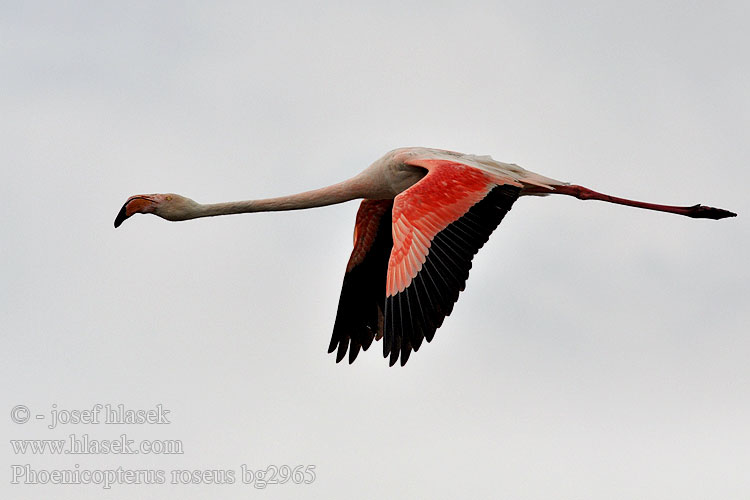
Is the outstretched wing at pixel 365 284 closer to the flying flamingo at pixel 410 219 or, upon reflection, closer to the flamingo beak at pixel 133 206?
the flying flamingo at pixel 410 219

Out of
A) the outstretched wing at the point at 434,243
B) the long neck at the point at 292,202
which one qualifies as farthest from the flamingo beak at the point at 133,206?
the outstretched wing at the point at 434,243

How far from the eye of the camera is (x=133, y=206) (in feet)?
58.1

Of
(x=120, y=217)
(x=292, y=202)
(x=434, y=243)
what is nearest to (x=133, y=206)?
(x=120, y=217)

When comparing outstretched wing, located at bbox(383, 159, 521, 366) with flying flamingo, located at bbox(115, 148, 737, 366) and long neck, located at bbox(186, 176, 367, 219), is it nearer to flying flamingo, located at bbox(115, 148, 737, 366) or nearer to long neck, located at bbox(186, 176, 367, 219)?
flying flamingo, located at bbox(115, 148, 737, 366)

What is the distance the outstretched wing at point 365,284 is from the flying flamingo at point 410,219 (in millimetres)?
13

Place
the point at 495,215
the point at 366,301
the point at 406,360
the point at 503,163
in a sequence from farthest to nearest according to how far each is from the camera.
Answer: the point at 366,301, the point at 503,163, the point at 495,215, the point at 406,360

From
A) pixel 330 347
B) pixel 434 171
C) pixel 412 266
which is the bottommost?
pixel 330 347

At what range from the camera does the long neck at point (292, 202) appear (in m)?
17.6

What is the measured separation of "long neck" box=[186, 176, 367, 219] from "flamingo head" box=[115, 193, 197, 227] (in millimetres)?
126

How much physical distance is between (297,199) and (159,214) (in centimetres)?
174

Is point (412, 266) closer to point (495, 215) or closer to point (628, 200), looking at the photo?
point (495, 215)

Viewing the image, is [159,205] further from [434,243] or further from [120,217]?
[434,243]

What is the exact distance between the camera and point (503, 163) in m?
17.4

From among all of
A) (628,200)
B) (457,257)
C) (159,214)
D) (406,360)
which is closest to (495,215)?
(457,257)
